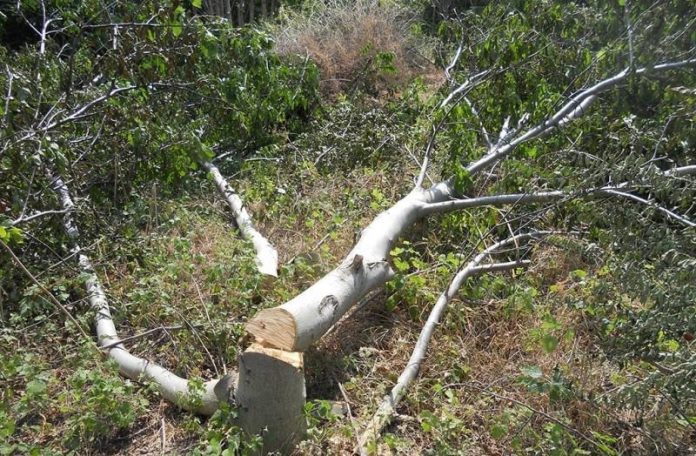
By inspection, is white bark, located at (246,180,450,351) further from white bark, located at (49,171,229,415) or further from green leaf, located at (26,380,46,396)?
green leaf, located at (26,380,46,396)

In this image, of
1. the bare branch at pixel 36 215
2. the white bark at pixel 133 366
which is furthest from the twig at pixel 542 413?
the bare branch at pixel 36 215

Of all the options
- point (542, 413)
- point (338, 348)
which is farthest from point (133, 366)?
point (542, 413)

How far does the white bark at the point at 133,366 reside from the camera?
9.02 ft

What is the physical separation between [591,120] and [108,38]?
3136mm

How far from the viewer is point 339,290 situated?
3.00 meters

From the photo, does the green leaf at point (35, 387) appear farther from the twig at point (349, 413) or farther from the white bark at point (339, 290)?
the twig at point (349, 413)

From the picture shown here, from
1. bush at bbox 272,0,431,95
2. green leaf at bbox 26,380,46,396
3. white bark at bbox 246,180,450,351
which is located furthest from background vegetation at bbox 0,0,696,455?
bush at bbox 272,0,431,95

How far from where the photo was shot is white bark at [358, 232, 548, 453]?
263 cm

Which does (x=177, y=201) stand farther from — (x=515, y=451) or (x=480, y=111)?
(x=515, y=451)

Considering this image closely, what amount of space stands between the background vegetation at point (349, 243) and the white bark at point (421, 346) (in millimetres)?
65

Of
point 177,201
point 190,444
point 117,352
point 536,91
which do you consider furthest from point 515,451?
point 177,201

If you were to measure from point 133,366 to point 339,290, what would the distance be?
40.8 inches

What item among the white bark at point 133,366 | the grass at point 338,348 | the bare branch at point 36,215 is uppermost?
the bare branch at point 36,215

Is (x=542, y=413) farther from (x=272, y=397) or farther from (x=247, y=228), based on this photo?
(x=247, y=228)
